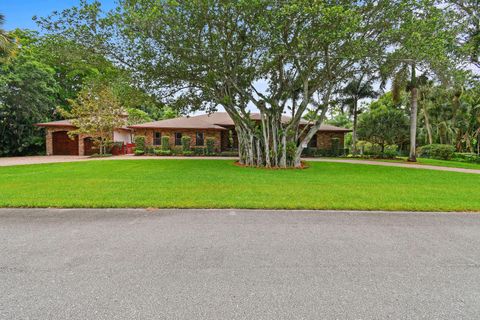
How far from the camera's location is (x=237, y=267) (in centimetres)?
287

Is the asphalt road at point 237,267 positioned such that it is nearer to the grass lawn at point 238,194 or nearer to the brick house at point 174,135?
the grass lawn at point 238,194

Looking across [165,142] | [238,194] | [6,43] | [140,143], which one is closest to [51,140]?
[140,143]

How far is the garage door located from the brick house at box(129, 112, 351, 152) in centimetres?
544

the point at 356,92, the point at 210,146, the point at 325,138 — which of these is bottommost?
the point at 210,146

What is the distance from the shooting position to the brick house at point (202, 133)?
22.8 m

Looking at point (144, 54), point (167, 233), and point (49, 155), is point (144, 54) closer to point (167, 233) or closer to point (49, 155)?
point (167, 233)

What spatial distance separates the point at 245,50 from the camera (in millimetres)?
11938

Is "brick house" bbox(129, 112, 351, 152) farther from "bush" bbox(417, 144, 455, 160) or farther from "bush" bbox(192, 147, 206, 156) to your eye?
"bush" bbox(417, 144, 455, 160)

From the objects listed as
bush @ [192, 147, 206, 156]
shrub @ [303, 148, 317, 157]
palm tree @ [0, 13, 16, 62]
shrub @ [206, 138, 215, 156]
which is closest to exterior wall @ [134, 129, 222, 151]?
shrub @ [206, 138, 215, 156]

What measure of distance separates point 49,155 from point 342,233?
25.8m

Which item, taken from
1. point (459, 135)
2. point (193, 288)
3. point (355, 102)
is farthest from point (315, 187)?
point (459, 135)

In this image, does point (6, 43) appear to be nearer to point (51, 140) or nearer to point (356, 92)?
point (51, 140)

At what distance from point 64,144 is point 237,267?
25360mm

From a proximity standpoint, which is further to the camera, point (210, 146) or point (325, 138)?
point (325, 138)
